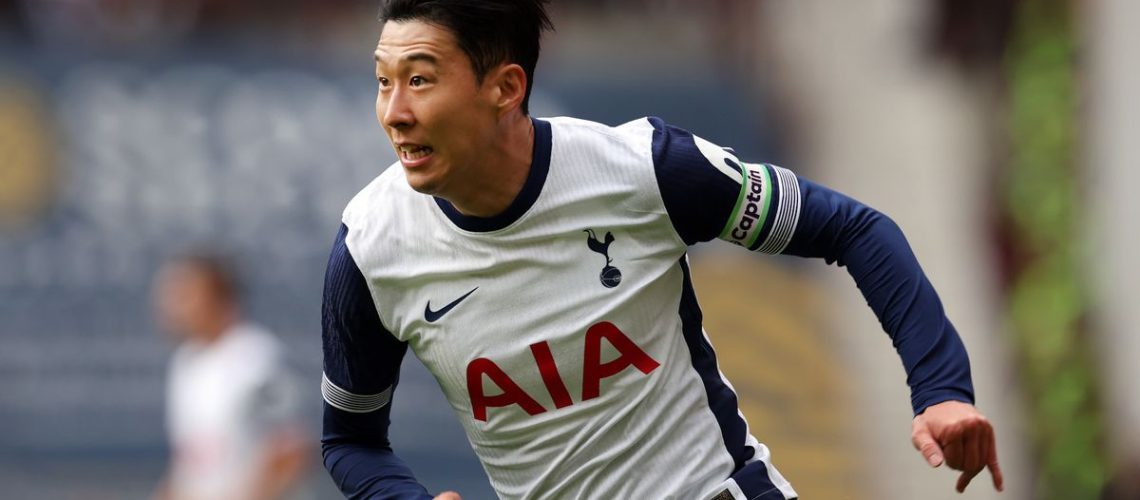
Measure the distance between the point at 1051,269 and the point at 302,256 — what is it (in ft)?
17.2

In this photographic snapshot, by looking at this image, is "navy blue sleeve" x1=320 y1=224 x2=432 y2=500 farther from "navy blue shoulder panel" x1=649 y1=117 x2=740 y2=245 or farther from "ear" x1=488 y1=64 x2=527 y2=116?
"navy blue shoulder panel" x1=649 y1=117 x2=740 y2=245

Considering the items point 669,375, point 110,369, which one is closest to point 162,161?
point 110,369

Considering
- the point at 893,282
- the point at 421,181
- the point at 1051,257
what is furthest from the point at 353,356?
the point at 1051,257

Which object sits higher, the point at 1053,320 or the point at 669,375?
the point at 669,375

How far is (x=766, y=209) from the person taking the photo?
3.57 metres

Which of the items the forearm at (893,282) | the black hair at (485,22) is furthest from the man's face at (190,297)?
the forearm at (893,282)

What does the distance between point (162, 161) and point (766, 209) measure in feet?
27.3

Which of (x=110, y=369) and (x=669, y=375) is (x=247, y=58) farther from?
(x=669, y=375)

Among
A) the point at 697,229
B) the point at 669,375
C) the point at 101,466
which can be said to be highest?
the point at 697,229

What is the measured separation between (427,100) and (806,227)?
2.91ft

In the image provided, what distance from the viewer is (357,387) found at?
150 inches

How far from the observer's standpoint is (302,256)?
1119cm

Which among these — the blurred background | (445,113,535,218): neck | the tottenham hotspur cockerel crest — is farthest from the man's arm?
the blurred background

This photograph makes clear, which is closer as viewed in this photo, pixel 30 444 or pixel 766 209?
pixel 766 209
